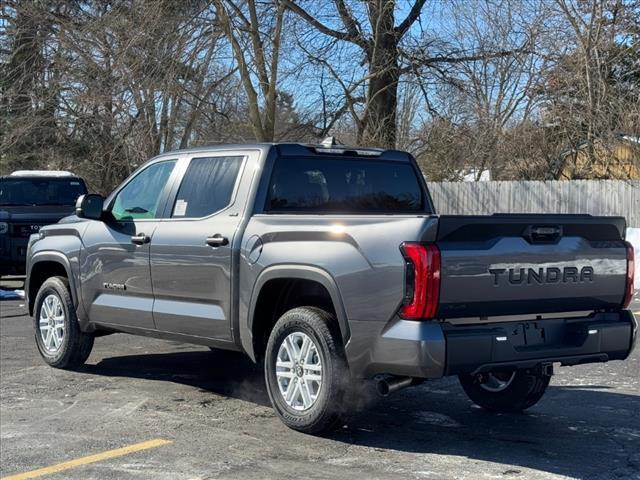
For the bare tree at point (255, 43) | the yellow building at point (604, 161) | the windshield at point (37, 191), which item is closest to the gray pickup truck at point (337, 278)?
→ the windshield at point (37, 191)

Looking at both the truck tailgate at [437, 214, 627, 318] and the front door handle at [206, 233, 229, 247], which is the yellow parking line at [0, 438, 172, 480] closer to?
the front door handle at [206, 233, 229, 247]

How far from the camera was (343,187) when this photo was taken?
7.21 metres

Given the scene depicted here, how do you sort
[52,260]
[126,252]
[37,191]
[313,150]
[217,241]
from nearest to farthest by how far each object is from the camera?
[217,241]
[313,150]
[126,252]
[52,260]
[37,191]

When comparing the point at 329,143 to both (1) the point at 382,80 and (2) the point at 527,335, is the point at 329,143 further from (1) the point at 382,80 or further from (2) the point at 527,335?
(1) the point at 382,80

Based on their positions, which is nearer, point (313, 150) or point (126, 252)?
point (313, 150)

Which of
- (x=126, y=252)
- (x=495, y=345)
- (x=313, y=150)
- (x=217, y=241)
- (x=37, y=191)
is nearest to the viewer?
(x=495, y=345)

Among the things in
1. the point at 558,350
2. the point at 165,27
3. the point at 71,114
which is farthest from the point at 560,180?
the point at 558,350

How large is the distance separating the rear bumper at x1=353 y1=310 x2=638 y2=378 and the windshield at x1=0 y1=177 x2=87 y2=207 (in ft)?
38.9

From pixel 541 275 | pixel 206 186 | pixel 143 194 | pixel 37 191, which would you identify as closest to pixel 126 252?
pixel 143 194

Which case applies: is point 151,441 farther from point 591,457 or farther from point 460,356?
point 591,457

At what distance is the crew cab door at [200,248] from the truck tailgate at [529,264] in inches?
73.6

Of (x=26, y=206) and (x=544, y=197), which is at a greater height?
(x=544, y=197)

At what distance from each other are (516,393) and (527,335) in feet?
4.16

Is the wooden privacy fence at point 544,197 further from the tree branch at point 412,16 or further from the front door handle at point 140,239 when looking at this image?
the front door handle at point 140,239
